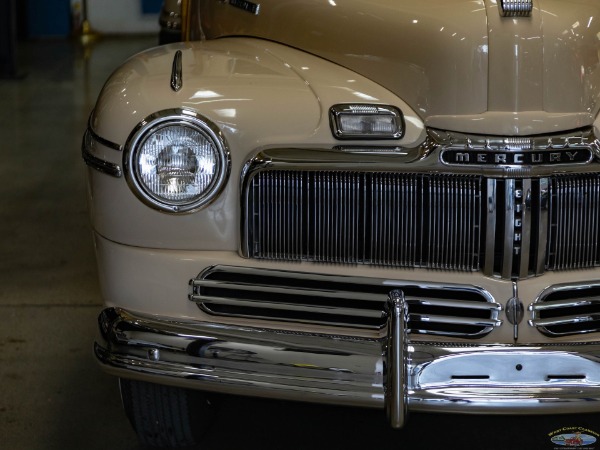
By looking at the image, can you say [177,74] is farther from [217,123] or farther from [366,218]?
[366,218]

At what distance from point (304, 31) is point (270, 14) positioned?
15 cm

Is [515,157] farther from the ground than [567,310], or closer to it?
farther from the ground

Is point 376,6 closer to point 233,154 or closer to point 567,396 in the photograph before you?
point 233,154

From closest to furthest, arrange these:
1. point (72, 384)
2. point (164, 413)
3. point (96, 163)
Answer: point (96, 163), point (164, 413), point (72, 384)

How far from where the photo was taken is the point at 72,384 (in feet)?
10.1

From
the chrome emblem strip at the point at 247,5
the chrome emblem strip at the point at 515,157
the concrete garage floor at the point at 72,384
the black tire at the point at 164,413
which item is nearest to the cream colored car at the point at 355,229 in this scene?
the chrome emblem strip at the point at 515,157

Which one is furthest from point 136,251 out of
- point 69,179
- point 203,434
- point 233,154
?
point 69,179

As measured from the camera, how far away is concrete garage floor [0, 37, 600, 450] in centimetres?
274

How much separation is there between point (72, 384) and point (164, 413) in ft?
2.23

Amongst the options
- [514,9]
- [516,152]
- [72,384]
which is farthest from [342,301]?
[72,384]

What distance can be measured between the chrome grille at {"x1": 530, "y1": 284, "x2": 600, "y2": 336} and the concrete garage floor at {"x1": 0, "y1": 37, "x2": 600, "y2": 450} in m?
0.55

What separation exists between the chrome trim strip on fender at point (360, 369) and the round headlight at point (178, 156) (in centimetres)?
31

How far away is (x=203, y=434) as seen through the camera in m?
2.71

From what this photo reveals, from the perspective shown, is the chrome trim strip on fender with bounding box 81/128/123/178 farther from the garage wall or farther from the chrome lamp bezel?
the garage wall
